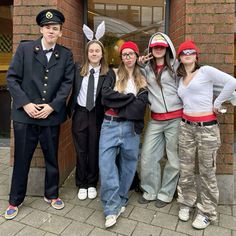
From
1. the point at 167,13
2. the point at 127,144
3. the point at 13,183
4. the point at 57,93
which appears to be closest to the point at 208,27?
the point at 167,13

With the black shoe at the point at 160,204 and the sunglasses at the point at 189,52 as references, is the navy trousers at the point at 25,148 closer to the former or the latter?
the black shoe at the point at 160,204

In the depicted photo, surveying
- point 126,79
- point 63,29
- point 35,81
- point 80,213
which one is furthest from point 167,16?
point 80,213

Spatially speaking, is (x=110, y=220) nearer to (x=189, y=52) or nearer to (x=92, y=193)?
(x=92, y=193)

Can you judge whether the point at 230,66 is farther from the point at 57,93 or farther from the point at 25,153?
the point at 25,153

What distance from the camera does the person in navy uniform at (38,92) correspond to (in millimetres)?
3215

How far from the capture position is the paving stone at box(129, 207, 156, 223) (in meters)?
3.29

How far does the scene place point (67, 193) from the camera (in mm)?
3877

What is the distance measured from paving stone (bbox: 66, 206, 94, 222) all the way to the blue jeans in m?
0.26

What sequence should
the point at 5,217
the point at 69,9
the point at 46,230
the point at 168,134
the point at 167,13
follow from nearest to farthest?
the point at 46,230
the point at 5,217
the point at 168,134
the point at 69,9
the point at 167,13

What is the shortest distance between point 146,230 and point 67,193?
122 cm

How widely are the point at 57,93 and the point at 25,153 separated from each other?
2.39ft

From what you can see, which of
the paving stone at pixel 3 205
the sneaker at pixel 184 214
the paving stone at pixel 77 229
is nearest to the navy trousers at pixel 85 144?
the paving stone at pixel 77 229

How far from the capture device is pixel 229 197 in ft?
11.9

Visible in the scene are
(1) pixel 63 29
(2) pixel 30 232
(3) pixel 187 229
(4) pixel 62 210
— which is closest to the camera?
(2) pixel 30 232
